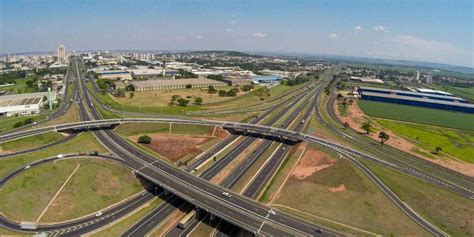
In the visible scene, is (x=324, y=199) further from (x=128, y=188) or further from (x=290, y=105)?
(x=290, y=105)

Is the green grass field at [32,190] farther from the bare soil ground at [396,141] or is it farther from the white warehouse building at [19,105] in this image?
the bare soil ground at [396,141]

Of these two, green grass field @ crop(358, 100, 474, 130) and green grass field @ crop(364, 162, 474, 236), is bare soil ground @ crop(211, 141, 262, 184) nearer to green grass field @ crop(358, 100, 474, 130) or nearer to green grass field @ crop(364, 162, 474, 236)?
green grass field @ crop(364, 162, 474, 236)

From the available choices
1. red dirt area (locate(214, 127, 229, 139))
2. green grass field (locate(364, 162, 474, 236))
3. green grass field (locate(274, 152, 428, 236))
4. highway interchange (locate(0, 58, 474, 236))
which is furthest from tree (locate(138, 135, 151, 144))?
green grass field (locate(364, 162, 474, 236))

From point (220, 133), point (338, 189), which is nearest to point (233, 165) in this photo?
point (220, 133)

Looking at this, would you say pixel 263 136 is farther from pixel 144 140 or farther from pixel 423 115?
pixel 423 115

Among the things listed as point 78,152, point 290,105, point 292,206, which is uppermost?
point 290,105

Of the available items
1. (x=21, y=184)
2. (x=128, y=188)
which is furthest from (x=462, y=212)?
(x=21, y=184)
